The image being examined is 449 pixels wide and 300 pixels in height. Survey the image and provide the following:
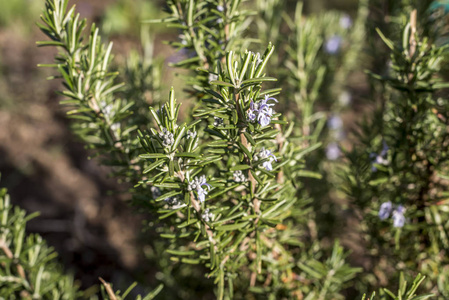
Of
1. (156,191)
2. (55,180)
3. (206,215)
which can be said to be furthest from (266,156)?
(55,180)

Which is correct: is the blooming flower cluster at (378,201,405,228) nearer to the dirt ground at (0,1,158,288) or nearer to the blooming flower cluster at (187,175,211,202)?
the blooming flower cluster at (187,175,211,202)

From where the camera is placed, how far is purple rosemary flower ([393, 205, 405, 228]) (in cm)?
113

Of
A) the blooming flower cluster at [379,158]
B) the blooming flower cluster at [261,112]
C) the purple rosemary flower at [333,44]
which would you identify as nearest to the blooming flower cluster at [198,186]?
the blooming flower cluster at [261,112]

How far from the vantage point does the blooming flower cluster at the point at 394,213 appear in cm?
114

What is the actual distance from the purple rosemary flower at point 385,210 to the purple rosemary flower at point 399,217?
0.07 ft

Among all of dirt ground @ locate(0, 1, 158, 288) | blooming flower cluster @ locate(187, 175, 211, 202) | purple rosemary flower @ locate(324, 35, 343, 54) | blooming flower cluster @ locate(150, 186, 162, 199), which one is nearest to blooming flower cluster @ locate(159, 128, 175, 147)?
blooming flower cluster @ locate(187, 175, 211, 202)

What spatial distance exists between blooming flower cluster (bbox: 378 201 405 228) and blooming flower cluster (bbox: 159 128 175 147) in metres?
0.78

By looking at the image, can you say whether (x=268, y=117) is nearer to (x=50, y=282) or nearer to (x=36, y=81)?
(x=50, y=282)

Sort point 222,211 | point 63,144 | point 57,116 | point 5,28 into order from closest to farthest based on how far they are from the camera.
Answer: point 222,211 < point 63,144 < point 57,116 < point 5,28

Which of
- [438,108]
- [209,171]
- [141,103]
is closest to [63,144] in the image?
[141,103]

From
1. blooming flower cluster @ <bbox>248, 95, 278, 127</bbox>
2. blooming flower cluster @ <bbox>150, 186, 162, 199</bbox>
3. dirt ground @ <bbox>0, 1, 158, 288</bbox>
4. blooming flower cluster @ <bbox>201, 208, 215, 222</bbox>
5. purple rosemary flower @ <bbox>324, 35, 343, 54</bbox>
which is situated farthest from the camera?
dirt ground @ <bbox>0, 1, 158, 288</bbox>

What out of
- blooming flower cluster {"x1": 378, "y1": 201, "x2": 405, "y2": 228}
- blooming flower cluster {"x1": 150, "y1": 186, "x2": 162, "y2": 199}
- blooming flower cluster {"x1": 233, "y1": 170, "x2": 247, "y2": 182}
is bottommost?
blooming flower cluster {"x1": 378, "y1": 201, "x2": 405, "y2": 228}

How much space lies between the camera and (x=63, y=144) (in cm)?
398

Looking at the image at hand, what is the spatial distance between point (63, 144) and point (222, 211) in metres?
3.53
